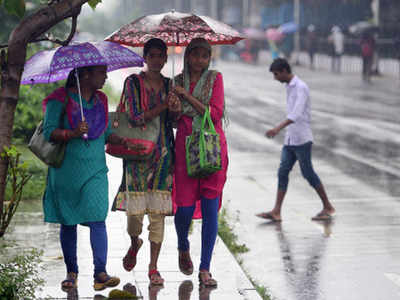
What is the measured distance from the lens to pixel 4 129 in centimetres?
536

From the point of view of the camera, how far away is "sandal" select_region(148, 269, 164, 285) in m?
6.48

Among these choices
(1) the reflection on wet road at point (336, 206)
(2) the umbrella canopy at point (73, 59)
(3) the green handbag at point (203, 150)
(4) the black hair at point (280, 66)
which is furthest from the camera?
(4) the black hair at point (280, 66)

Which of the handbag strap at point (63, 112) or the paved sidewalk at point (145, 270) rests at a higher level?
the handbag strap at point (63, 112)

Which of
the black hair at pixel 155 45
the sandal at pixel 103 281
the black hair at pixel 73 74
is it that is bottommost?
the sandal at pixel 103 281

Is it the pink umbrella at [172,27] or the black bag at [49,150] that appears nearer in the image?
the black bag at [49,150]

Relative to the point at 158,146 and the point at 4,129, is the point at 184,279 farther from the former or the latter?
the point at 4,129

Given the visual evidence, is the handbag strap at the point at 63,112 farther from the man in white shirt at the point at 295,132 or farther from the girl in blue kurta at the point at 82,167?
the man in white shirt at the point at 295,132

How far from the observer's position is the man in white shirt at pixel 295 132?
9430mm

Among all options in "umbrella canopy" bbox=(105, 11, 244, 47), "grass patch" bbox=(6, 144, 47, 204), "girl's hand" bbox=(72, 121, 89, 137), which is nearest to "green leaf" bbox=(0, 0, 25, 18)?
"girl's hand" bbox=(72, 121, 89, 137)

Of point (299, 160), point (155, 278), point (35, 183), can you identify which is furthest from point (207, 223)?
point (35, 183)

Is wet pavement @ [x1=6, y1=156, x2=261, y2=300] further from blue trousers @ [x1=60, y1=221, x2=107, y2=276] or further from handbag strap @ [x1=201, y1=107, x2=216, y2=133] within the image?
handbag strap @ [x1=201, y1=107, x2=216, y2=133]

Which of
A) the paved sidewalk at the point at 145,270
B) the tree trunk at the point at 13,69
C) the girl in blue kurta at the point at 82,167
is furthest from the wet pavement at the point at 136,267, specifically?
the tree trunk at the point at 13,69

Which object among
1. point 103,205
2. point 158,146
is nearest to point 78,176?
point 103,205

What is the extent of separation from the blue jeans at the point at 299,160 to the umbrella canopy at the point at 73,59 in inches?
141
